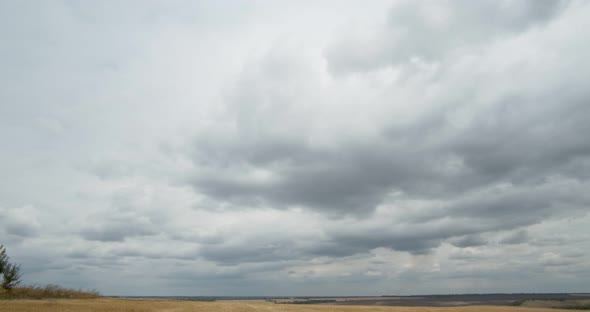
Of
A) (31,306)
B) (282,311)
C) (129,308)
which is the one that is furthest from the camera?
(282,311)

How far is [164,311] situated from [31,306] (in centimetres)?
1854

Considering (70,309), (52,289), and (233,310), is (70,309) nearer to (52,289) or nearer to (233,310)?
(233,310)

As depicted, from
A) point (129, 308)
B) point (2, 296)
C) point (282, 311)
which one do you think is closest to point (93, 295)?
point (2, 296)

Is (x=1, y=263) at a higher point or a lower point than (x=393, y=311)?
higher

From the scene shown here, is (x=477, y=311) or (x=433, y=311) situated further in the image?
(x=477, y=311)

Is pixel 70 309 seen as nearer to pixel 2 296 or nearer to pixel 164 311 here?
pixel 164 311

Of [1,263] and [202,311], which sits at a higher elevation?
[1,263]

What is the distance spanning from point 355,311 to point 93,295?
5898cm

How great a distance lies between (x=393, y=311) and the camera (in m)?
85.2

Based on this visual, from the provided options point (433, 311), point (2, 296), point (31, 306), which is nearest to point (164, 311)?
point (31, 306)

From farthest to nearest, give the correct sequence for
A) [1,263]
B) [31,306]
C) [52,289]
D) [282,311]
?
[52,289] < [1,263] < [282,311] < [31,306]

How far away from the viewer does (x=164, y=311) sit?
61.0 metres

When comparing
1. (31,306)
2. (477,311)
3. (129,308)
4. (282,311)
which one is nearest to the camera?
(31,306)

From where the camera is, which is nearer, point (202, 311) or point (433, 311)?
point (202, 311)
